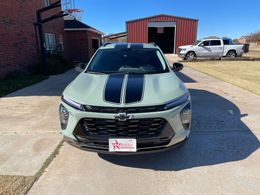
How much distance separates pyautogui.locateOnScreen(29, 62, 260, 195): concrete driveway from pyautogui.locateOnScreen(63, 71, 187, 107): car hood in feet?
3.16

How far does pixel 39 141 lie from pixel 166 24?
2732 centimetres

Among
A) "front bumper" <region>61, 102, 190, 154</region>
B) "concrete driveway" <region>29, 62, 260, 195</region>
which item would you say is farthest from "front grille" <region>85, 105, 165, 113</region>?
"concrete driveway" <region>29, 62, 260, 195</region>

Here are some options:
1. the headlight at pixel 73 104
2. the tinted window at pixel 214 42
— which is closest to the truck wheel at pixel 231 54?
the tinted window at pixel 214 42

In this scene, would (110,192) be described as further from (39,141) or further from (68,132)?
(39,141)

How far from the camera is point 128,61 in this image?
4465mm

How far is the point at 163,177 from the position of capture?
295cm

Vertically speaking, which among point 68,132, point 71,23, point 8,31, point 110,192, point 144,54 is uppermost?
point 71,23

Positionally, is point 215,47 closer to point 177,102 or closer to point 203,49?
point 203,49

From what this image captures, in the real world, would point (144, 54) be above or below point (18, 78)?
above

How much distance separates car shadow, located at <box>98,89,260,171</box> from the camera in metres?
3.26

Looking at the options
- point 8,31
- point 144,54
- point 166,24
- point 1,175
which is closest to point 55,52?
point 8,31

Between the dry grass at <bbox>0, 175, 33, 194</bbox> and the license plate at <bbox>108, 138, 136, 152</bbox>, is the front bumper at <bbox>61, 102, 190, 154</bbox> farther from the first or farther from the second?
the dry grass at <bbox>0, 175, 33, 194</bbox>

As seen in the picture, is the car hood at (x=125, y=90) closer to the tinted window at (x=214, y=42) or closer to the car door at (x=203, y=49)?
the car door at (x=203, y=49)

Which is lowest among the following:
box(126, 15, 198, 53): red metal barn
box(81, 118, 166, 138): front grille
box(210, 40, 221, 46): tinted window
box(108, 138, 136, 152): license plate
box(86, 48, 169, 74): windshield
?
box(108, 138, 136, 152): license plate
